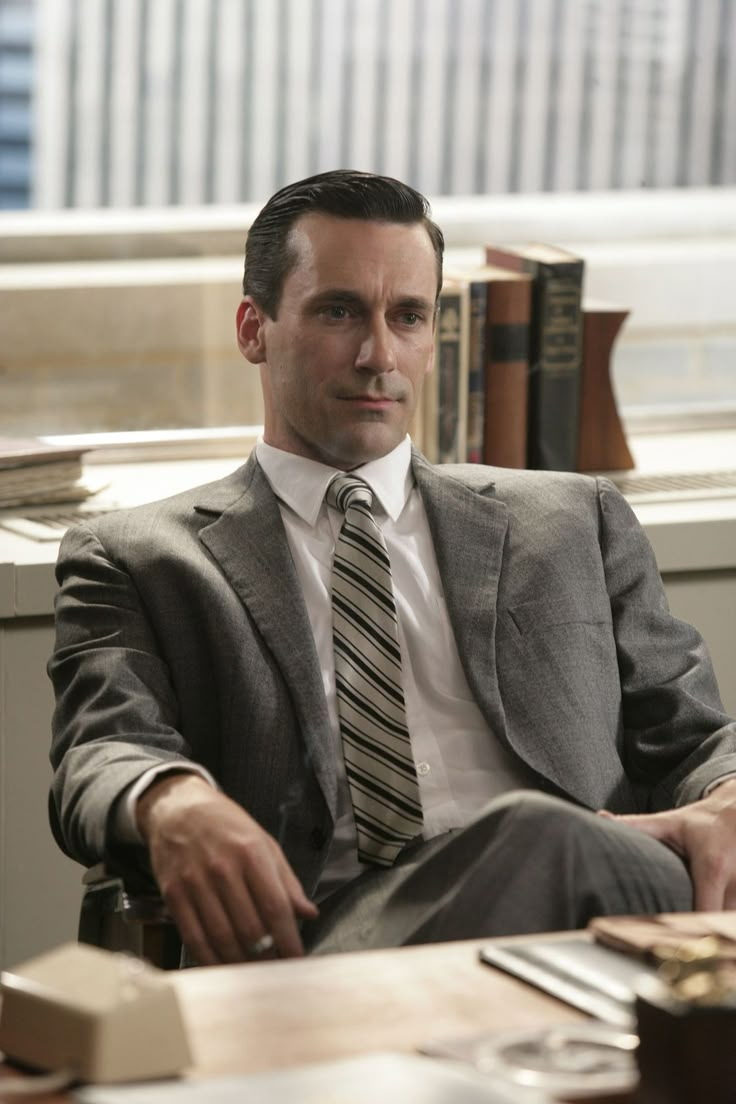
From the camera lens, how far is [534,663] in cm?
201

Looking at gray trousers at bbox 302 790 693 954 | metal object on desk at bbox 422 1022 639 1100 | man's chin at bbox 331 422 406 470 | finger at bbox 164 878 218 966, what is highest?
man's chin at bbox 331 422 406 470

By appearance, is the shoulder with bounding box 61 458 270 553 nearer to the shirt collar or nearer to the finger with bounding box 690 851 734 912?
the shirt collar

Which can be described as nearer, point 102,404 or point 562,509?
point 562,509

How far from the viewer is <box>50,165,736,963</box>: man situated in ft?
6.01

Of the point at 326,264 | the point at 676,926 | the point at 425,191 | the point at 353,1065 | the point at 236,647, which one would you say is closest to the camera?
the point at 353,1065

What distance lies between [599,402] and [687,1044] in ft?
6.64

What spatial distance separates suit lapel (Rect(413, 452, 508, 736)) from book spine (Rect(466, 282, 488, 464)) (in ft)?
2.30

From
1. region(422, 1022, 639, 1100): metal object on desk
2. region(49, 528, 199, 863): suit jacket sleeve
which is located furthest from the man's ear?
region(422, 1022, 639, 1100): metal object on desk

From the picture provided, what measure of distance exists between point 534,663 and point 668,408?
1.45m

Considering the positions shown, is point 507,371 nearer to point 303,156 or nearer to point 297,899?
point 303,156

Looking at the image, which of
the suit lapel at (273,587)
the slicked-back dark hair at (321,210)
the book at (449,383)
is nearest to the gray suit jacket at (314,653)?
the suit lapel at (273,587)

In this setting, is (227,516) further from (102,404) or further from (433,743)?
(102,404)

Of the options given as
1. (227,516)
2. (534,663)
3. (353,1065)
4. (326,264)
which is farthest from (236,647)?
(353,1065)

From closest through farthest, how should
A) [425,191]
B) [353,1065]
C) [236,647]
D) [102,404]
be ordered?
1. [353,1065]
2. [236,647]
3. [102,404]
4. [425,191]
